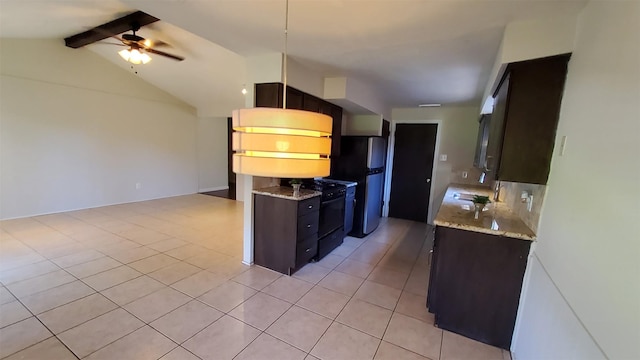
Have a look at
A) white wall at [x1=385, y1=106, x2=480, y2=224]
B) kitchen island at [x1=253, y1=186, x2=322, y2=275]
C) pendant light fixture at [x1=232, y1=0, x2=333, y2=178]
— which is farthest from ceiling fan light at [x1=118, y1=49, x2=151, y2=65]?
white wall at [x1=385, y1=106, x2=480, y2=224]

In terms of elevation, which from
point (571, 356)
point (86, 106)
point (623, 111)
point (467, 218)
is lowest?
point (571, 356)

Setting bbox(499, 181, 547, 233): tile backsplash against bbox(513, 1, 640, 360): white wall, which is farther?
bbox(499, 181, 547, 233): tile backsplash

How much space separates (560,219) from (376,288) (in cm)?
173

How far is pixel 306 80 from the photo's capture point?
308 centimetres

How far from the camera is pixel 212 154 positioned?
294 inches

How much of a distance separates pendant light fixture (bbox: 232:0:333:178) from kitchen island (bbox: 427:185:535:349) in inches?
54.5

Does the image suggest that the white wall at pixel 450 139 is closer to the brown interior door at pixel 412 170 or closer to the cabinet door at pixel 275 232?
the brown interior door at pixel 412 170

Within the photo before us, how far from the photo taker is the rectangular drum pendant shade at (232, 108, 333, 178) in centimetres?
114

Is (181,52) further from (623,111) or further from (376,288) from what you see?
(623,111)

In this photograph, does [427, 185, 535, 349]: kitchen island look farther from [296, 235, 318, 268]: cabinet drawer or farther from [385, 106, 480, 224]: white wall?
[385, 106, 480, 224]: white wall

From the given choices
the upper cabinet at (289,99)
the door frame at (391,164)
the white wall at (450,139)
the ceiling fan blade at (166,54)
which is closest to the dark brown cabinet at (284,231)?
the upper cabinet at (289,99)

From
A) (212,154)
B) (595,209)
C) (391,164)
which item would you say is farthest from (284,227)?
(212,154)

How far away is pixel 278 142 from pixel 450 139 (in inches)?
187

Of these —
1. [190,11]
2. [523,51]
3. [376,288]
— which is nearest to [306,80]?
[190,11]
